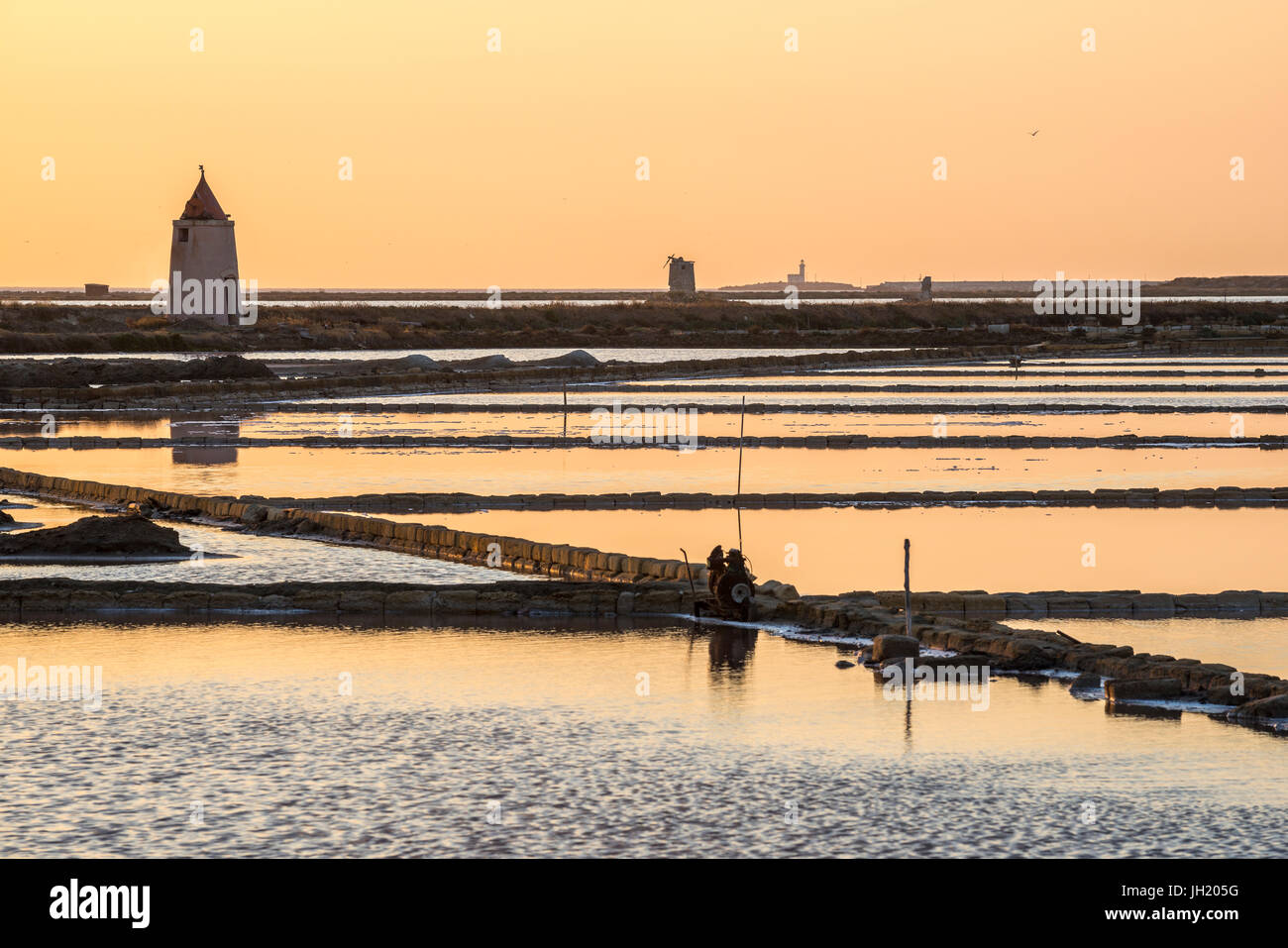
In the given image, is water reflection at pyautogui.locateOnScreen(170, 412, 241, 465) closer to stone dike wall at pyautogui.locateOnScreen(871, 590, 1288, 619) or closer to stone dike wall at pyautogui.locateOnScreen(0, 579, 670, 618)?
stone dike wall at pyautogui.locateOnScreen(0, 579, 670, 618)

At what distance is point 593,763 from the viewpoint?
7.03 metres

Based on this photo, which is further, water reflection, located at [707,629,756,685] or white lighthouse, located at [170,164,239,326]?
white lighthouse, located at [170,164,239,326]

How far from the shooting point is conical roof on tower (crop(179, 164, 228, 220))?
201 ft

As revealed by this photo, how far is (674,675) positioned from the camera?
870 cm

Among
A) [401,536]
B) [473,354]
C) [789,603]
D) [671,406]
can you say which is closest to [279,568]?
[401,536]

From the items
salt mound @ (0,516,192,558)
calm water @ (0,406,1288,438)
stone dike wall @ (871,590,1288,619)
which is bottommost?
stone dike wall @ (871,590,1288,619)

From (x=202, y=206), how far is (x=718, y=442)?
1694 inches

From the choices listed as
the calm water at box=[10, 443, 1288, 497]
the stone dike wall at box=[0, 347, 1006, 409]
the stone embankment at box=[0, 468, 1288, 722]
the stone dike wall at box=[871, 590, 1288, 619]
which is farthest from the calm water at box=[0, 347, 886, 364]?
the stone dike wall at box=[871, 590, 1288, 619]

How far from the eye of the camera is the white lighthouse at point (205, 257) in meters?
61.1

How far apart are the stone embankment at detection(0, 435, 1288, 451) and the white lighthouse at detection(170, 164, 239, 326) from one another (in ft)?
128

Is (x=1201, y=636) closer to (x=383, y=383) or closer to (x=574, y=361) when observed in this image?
(x=383, y=383)

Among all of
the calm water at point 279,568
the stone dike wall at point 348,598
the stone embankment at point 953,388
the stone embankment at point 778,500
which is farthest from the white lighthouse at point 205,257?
the stone dike wall at point 348,598

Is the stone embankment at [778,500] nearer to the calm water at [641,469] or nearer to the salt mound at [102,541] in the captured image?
the calm water at [641,469]
